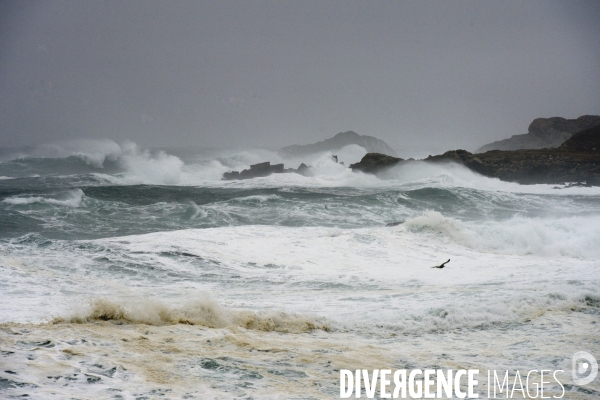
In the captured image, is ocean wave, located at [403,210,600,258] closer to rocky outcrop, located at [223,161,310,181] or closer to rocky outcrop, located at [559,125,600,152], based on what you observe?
rocky outcrop, located at [223,161,310,181]

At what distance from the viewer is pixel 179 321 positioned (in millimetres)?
5797

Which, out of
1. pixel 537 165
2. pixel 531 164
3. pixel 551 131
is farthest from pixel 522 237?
pixel 551 131

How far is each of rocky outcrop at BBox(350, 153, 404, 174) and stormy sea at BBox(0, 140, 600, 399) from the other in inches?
920

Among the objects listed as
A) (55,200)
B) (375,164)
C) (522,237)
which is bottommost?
(522,237)

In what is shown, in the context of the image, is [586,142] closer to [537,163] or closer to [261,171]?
[537,163]

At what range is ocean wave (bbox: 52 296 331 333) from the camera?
556 cm

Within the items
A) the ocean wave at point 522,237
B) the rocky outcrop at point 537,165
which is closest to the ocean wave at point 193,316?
the ocean wave at point 522,237

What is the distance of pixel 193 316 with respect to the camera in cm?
598

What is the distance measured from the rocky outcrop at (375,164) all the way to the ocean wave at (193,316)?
37366 mm

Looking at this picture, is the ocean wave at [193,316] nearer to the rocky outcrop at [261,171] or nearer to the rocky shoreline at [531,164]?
the rocky shoreline at [531,164]

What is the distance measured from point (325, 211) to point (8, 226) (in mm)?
12096

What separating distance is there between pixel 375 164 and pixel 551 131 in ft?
139

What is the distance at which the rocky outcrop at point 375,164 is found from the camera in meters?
43.2

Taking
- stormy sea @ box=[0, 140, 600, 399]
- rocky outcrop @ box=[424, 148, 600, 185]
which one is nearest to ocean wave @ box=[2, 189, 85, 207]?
stormy sea @ box=[0, 140, 600, 399]
